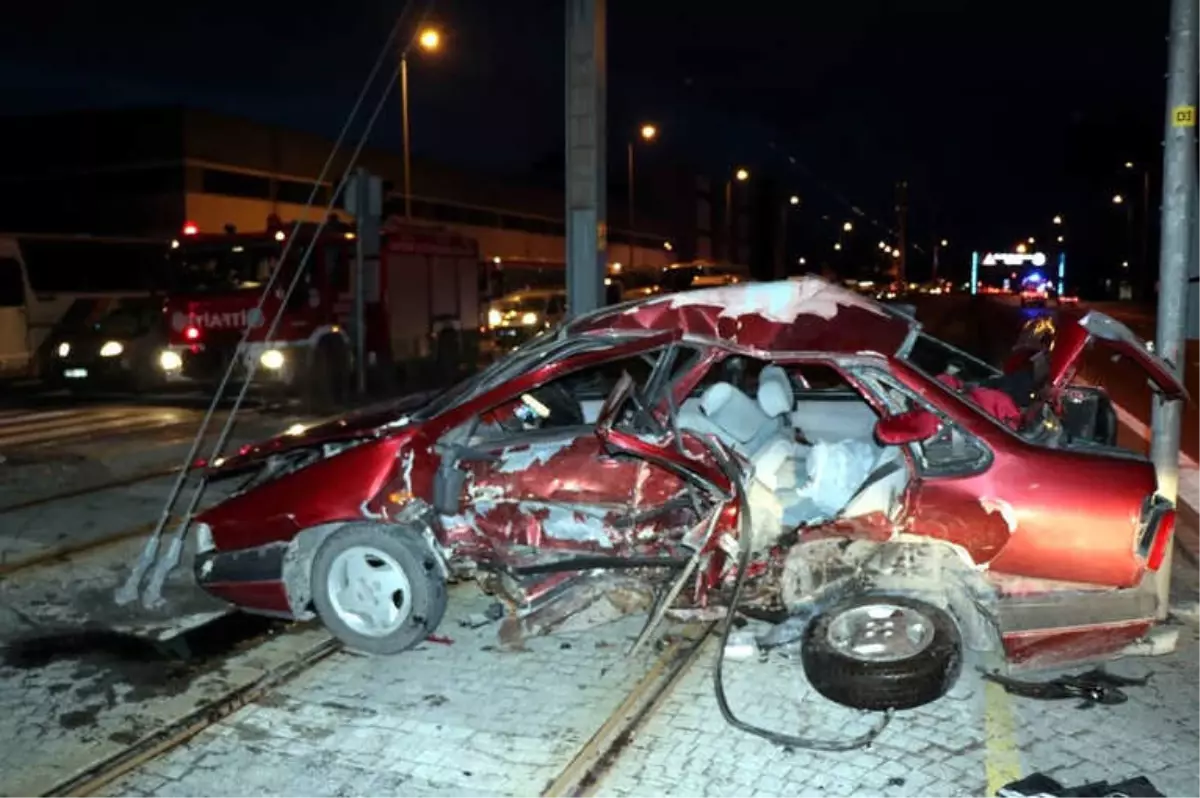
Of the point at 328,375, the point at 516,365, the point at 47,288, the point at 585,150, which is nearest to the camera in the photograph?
the point at 516,365

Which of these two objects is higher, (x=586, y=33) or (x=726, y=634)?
(x=586, y=33)

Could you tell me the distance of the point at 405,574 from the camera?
5.43 m

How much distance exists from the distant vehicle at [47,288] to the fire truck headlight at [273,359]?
17.1 feet

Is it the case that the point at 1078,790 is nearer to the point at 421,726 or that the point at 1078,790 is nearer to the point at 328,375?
the point at 421,726

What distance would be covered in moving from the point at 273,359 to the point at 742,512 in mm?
13382

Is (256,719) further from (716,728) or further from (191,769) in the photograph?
(716,728)

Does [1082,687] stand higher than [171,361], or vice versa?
[171,361]

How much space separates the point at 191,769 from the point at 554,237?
195 feet

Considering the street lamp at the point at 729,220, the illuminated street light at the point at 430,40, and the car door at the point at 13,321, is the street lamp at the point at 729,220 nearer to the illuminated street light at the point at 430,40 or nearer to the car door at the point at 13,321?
the illuminated street light at the point at 430,40

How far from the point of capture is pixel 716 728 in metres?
4.61

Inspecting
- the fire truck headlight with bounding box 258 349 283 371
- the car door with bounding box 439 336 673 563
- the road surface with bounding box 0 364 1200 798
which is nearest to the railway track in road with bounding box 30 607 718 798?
the road surface with bounding box 0 364 1200 798

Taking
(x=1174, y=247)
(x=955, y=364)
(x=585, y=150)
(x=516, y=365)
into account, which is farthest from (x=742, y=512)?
(x=585, y=150)

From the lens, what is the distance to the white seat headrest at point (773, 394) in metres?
6.20

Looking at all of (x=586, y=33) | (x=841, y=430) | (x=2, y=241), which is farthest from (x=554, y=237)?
(x=841, y=430)
